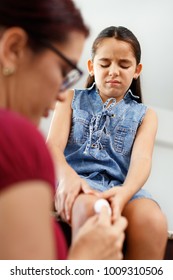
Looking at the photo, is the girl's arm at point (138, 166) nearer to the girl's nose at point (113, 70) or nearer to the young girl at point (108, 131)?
the young girl at point (108, 131)

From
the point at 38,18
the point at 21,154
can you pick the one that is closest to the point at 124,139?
the point at 38,18

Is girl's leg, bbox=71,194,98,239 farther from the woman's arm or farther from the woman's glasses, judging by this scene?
the woman's arm

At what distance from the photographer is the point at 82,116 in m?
1.38

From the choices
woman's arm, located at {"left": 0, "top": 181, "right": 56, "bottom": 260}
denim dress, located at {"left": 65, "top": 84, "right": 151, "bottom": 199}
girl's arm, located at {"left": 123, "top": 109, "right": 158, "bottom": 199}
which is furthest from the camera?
denim dress, located at {"left": 65, "top": 84, "right": 151, "bottom": 199}

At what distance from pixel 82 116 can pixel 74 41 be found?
2.49ft

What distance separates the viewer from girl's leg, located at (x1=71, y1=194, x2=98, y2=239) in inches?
35.8

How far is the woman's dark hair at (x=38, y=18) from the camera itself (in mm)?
569

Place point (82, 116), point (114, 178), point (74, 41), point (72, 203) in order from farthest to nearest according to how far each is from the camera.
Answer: point (82, 116)
point (114, 178)
point (72, 203)
point (74, 41)

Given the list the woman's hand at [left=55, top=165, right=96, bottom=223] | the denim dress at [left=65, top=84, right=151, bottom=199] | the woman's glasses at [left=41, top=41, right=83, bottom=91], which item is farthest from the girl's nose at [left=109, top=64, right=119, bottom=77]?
the woman's glasses at [left=41, top=41, right=83, bottom=91]

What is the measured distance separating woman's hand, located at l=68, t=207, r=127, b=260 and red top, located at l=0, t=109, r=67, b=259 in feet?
0.60

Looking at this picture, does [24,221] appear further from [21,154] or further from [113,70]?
[113,70]

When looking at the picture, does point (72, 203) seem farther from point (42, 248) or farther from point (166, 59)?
point (166, 59)

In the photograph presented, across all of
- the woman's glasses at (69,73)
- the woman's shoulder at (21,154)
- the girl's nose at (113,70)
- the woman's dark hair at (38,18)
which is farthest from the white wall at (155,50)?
the woman's shoulder at (21,154)

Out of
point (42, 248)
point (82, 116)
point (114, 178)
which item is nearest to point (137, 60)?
point (82, 116)
